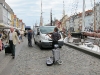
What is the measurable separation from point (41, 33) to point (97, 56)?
309 inches

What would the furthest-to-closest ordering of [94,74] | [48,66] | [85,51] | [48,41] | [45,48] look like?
[45,48]
[48,41]
[85,51]
[48,66]
[94,74]

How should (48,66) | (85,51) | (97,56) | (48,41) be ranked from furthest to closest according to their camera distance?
(48,41), (85,51), (97,56), (48,66)

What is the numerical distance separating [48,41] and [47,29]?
2.34m

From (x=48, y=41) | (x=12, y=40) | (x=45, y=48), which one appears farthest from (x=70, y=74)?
(x=45, y=48)

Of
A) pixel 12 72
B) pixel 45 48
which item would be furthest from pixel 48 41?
pixel 12 72

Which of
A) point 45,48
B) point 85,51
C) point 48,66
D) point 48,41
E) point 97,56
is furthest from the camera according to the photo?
point 45,48

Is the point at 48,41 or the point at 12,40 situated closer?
the point at 12,40

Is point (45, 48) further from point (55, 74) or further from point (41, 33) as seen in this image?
Answer: point (55, 74)

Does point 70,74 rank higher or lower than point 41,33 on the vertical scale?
lower

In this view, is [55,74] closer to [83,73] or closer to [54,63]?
[83,73]

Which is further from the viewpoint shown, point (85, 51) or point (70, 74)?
point (85, 51)

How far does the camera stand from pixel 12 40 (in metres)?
12.9

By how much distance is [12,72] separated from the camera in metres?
8.41

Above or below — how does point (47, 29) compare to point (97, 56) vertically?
above
